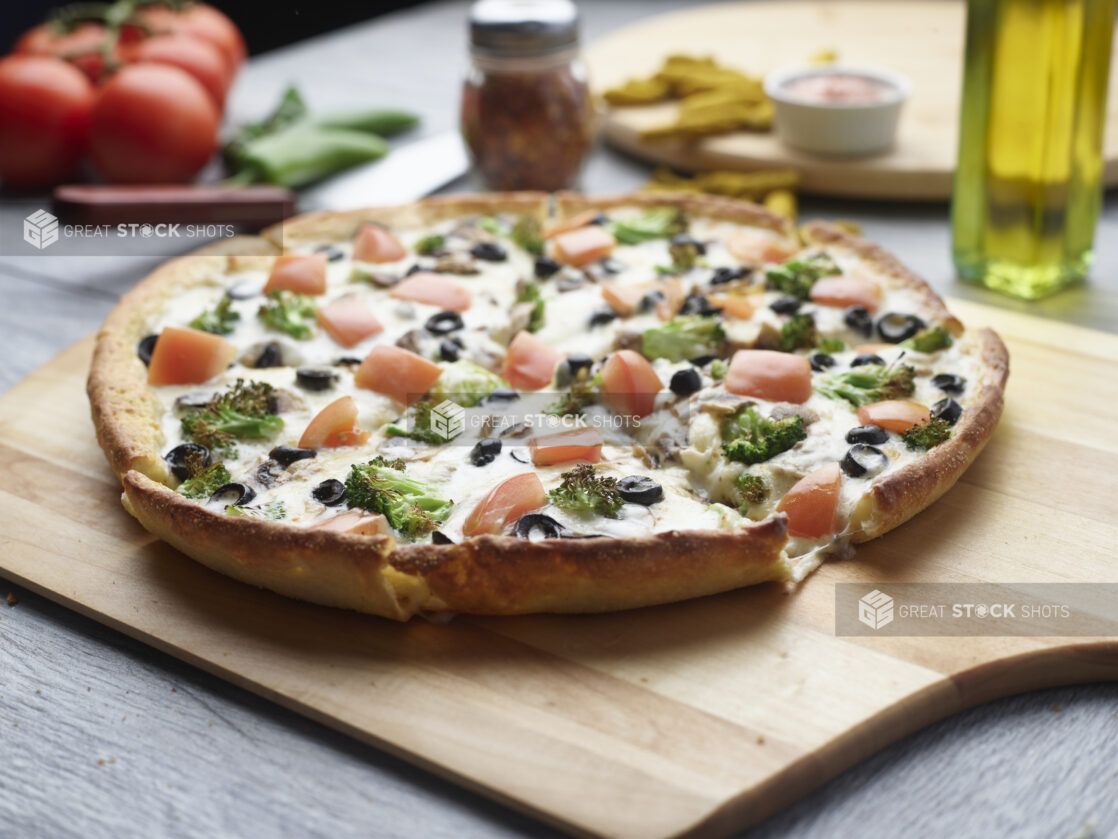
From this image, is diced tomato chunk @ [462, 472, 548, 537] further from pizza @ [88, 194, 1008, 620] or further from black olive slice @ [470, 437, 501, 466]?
black olive slice @ [470, 437, 501, 466]

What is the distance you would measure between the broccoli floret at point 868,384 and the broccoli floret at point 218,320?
7.92ft

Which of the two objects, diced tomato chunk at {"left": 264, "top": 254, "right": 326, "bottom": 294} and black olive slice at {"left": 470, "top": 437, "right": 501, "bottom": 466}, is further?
diced tomato chunk at {"left": 264, "top": 254, "right": 326, "bottom": 294}

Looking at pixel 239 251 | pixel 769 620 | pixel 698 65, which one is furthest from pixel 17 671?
pixel 698 65

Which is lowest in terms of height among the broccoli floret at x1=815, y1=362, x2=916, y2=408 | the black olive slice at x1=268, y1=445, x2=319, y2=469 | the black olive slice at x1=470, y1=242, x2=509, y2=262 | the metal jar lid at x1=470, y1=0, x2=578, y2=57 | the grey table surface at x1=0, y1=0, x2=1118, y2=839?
the grey table surface at x1=0, y1=0, x2=1118, y2=839

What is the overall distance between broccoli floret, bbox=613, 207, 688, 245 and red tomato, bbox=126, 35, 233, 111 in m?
3.21

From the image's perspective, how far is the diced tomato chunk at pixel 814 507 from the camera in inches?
145

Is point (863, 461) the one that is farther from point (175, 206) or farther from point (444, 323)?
point (175, 206)

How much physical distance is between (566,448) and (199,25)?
209 inches

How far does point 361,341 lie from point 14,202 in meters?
3.54

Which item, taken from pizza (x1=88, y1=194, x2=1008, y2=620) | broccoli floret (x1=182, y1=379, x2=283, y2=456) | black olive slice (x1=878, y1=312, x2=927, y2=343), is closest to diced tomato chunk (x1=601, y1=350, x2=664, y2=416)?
pizza (x1=88, y1=194, x2=1008, y2=620)

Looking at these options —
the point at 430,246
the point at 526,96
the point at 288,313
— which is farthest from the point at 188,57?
the point at 288,313

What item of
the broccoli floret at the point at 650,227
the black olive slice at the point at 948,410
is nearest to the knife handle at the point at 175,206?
the broccoli floret at the point at 650,227

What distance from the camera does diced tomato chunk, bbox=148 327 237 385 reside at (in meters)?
4.51

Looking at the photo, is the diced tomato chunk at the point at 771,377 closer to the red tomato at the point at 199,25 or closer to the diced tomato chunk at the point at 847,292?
the diced tomato chunk at the point at 847,292
